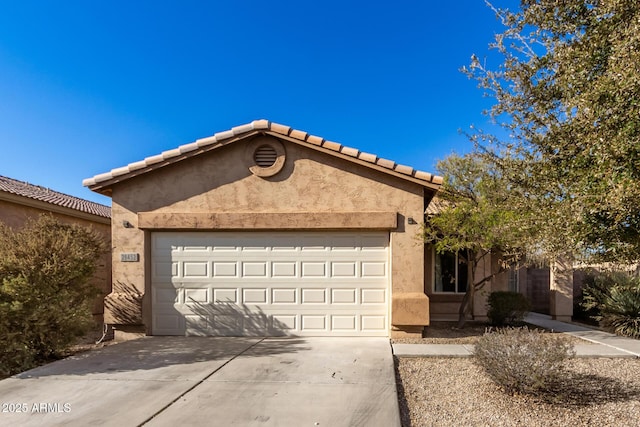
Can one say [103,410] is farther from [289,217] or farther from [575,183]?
[575,183]

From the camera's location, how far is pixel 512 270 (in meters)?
14.3

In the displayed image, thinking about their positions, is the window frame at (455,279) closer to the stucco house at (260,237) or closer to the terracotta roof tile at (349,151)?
the stucco house at (260,237)

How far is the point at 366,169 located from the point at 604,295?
7866 millimetres

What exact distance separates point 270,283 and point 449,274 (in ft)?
20.5

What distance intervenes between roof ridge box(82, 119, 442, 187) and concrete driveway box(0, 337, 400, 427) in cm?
394

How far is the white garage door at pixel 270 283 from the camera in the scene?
950 centimetres

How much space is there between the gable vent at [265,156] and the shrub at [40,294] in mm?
4254

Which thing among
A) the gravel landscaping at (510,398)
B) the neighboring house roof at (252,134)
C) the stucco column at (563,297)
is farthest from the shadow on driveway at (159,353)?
the stucco column at (563,297)

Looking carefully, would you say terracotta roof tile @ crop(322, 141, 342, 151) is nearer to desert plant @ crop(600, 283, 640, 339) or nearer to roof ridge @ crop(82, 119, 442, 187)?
roof ridge @ crop(82, 119, 442, 187)

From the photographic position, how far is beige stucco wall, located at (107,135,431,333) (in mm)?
9336

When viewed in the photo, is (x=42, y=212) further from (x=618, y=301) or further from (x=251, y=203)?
(x=618, y=301)

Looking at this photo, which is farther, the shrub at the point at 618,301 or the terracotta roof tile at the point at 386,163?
the shrub at the point at 618,301

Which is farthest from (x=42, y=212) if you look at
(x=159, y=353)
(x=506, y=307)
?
(x=506, y=307)

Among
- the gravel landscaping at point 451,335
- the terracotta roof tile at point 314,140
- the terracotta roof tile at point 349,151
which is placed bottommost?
A: the gravel landscaping at point 451,335
